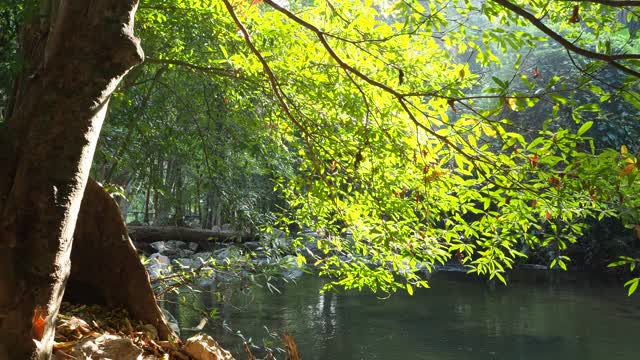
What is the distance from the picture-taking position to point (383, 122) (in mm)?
4145

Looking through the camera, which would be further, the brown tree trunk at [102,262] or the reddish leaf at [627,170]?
the brown tree trunk at [102,262]

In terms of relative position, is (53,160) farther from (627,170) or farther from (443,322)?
(443,322)

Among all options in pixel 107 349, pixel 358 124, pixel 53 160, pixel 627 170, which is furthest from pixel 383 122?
pixel 53 160

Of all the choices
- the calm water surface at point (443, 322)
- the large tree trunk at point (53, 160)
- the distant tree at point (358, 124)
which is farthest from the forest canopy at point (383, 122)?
the calm water surface at point (443, 322)

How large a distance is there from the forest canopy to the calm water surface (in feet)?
9.11

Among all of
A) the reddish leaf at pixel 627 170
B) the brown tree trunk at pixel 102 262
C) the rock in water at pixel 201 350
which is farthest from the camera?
the brown tree trunk at pixel 102 262

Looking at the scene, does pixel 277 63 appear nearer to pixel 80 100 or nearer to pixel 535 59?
pixel 80 100

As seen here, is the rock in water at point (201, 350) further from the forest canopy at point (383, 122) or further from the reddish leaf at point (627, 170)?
the reddish leaf at point (627, 170)

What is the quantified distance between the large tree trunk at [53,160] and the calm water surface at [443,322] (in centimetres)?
597

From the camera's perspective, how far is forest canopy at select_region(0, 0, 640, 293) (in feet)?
9.95

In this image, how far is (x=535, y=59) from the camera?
21047 millimetres

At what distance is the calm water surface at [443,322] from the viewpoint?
10.2m

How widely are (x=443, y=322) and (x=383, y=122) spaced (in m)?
9.18

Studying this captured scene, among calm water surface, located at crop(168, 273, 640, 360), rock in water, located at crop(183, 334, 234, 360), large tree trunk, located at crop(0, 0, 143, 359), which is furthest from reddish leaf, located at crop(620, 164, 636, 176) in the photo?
calm water surface, located at crop(168, 273, 640, 360)
